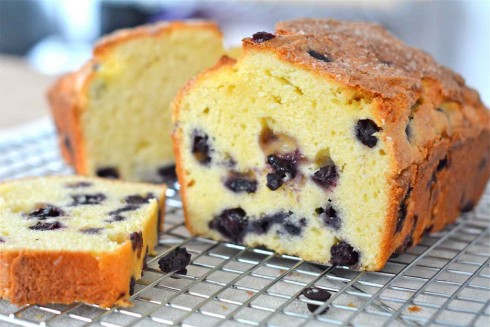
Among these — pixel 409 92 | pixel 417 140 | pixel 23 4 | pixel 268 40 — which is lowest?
pixel 417 140

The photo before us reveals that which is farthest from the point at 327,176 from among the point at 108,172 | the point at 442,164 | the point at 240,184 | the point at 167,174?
the point at 108,172

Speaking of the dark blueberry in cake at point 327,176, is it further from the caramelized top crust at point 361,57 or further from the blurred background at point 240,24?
the blurred background at point 240,24

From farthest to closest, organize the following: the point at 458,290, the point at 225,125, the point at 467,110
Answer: the point at 467,110 → the point at 225,125 → the point at 458,290

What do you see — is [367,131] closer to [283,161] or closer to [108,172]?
[283,161]

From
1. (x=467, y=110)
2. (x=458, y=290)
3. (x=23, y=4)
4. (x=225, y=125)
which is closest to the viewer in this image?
(x=458, y=290)

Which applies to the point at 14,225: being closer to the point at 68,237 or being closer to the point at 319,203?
the point at 68,237

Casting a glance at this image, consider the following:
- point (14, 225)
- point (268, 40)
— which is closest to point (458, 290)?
point (268, 40)

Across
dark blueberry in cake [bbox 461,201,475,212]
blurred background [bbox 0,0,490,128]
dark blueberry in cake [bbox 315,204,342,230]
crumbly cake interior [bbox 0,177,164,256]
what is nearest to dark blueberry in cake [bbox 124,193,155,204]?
crumbly cake interior [bbox 0,177,164,256]
